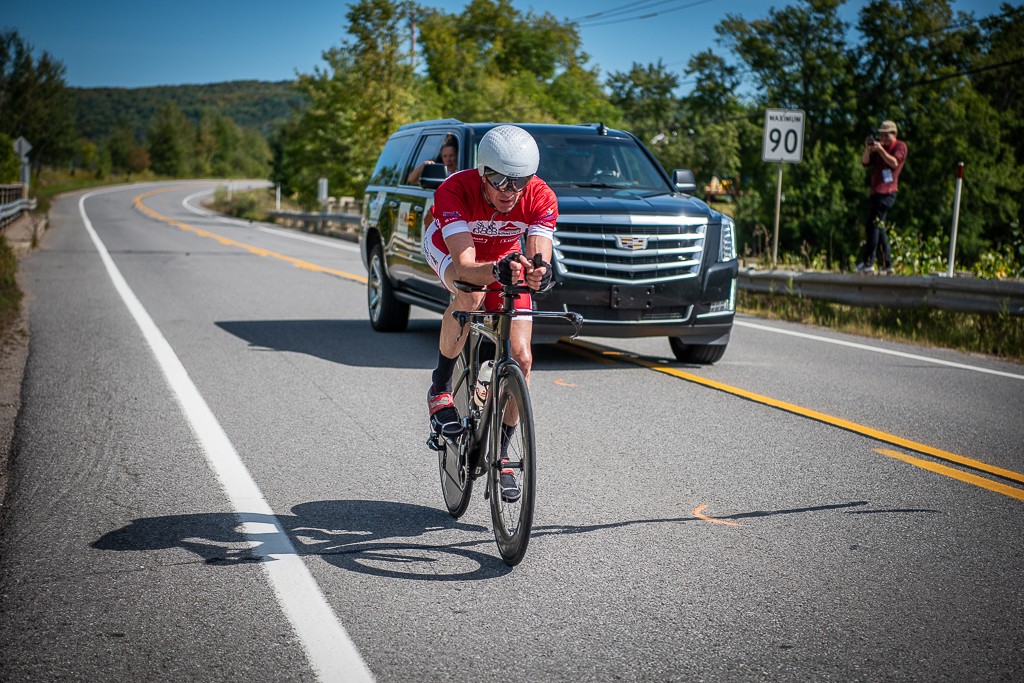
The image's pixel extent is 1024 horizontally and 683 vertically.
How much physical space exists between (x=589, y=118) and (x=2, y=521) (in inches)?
2368

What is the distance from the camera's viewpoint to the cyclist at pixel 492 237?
385cm

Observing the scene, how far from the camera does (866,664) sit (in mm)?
3107

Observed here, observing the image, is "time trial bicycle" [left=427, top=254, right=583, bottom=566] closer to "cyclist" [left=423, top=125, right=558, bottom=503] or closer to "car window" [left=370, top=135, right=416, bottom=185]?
"cyclist" [left=423, top=125, right=558, bottom=503]

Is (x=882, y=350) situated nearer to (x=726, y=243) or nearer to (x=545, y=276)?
(x=726, y=243)

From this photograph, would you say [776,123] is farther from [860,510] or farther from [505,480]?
[505,480]

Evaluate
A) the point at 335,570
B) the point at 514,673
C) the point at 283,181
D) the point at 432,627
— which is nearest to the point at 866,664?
the point at 514,673

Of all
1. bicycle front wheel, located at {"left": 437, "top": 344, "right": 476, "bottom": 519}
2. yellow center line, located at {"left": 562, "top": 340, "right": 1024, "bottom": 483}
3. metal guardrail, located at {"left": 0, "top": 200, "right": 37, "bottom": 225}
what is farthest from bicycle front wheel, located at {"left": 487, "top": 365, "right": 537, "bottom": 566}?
metal guardrail, located at {"left": 0, "top": 200, "right": 37, "bottom": 225}

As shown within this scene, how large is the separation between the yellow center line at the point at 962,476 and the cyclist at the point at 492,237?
271 cm

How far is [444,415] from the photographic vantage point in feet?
14.6

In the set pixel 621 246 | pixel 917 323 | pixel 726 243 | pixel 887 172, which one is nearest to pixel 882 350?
pixel 917 323

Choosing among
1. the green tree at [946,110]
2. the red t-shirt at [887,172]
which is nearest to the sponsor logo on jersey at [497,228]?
the red t-shirt at [887,172]

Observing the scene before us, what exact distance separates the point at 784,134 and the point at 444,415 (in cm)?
1233

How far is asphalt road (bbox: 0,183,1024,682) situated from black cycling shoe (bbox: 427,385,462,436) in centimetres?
45

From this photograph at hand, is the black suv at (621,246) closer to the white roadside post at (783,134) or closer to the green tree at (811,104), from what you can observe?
the white roadside post at (783,134)
